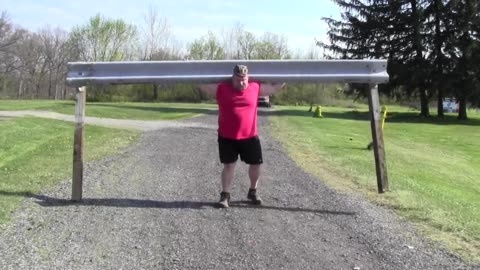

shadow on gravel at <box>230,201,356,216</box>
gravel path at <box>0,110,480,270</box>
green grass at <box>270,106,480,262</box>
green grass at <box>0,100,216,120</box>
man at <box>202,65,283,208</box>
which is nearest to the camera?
gravel path at <box>0,110,480,270</box>

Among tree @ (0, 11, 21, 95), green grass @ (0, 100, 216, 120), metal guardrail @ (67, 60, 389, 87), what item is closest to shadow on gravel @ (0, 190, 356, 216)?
metal guardrail @ (67, 60, 389, 87)

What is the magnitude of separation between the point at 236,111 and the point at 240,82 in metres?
0.36

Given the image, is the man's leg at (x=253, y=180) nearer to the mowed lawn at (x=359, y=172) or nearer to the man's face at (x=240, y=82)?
the man's face at (x=240, y=82)

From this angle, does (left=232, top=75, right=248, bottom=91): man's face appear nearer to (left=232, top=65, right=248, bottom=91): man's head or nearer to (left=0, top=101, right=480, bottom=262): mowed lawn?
(left=232, top=65, right=248, bottom=91): man's head

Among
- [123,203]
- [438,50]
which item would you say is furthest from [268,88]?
[438,50]

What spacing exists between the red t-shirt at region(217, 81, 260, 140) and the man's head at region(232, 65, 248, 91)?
0.23ft

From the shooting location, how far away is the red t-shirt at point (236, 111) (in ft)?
24.0

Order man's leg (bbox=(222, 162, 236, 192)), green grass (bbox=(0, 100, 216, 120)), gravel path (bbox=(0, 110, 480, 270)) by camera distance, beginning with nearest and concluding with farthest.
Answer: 1. gravel path (bbox=(0, 110, 480, 270))
2. man's leg (bbox=(222, 162, 236, 192))
3. green grass (bbox=(0, 100, 216, 120))

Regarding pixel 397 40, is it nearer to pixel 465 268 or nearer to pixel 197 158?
pixel 197 158

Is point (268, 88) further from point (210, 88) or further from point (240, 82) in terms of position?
point (210, 88)

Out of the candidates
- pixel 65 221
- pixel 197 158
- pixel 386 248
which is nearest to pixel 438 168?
pixel 197 158

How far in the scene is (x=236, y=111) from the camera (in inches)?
287

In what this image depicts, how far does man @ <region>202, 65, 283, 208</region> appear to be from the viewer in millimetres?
7297

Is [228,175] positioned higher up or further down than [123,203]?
higher up
